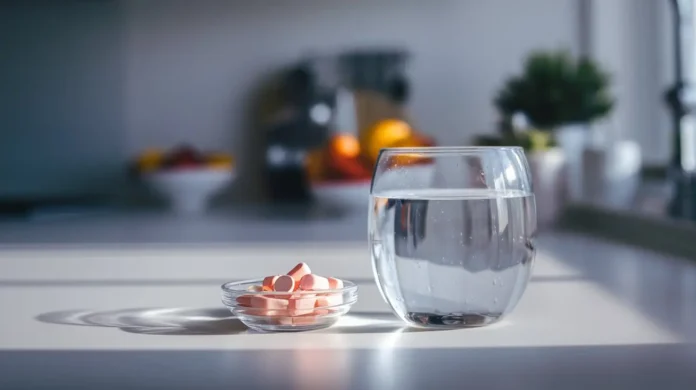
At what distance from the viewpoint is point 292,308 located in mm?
578

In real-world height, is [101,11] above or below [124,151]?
above

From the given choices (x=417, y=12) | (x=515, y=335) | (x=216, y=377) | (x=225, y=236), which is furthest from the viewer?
(x=417, y=12)

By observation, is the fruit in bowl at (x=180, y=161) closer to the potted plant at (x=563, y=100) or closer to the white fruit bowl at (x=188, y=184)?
the white fruit bowl at (x=188, y=184)

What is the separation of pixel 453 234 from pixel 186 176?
137cm

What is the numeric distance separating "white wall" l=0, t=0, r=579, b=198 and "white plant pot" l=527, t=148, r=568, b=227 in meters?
0.72

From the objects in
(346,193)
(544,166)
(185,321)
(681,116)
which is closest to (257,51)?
(346,193)

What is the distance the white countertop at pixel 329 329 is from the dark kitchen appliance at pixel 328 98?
972 mm

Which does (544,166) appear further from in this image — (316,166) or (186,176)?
(186,176)

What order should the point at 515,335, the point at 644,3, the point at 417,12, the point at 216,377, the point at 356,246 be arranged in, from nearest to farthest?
the point at 216,377 < the point at 515,335 < the point at 356,246 < the point at 644,3 < the point at 417,12

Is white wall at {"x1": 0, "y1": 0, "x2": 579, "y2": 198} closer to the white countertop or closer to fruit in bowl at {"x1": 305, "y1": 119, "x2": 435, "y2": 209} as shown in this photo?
fruit in bowl at {"x1": 305, "y1": 119, "x2": 435, "y2": 209}

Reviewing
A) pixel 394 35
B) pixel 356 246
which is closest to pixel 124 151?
pixel 394 35

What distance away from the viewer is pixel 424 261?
0.58 m

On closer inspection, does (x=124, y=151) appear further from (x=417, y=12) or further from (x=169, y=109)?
(x=417, y=12)

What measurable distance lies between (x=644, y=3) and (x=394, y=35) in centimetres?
61
